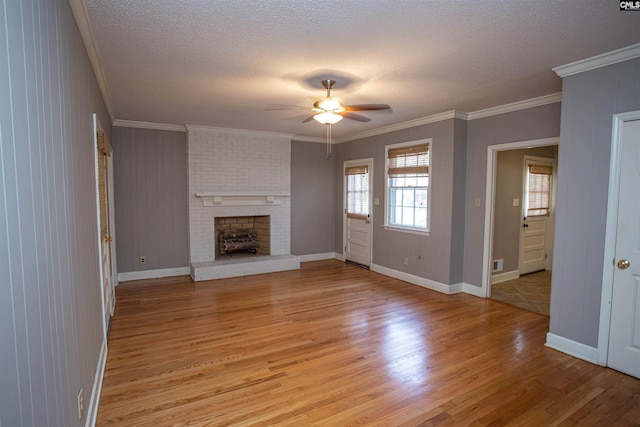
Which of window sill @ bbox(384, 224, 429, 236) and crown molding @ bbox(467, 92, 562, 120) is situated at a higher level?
crown molding @ bbox(467, 92, 562, 120)

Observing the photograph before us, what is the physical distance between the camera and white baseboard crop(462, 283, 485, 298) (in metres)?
4.89

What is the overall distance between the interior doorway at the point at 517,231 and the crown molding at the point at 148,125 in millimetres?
4986

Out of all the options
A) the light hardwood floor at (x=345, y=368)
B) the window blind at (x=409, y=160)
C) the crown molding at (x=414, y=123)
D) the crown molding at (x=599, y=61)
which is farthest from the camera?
the window blind at (x=409, y=160)

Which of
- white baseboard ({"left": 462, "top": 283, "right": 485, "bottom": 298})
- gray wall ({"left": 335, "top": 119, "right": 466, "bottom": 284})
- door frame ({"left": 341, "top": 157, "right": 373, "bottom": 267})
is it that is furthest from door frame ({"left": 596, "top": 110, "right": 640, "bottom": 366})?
door frame ({"left": 341, "top": 157, "right": 373, "bottom": 267})

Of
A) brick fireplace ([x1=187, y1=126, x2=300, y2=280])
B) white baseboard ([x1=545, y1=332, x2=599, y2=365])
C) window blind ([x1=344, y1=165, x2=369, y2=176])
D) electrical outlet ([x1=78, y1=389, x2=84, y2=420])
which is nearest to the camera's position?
electrical outlet ([x1=78, y1=389, x2=84, y2=420])

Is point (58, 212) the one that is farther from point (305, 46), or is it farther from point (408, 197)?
point (408, 197)

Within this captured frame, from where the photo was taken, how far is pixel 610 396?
2.53m

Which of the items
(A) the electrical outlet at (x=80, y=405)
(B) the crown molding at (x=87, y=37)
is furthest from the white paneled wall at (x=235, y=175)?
(A) the electrical outlet at (x=80, y=405)

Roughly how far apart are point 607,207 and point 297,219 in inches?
204

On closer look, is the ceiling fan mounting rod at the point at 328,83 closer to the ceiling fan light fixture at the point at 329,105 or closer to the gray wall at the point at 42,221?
the ceiling fan light fixture at the point at 329,105

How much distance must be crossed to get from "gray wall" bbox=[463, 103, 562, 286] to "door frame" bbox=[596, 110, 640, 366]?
4.33ft

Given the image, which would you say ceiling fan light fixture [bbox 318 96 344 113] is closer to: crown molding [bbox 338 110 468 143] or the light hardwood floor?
crown molding [bbox 338 110 468 143]

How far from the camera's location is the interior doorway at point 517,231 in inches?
188

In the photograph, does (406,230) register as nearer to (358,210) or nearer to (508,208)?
(358,210)
